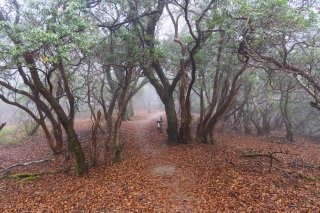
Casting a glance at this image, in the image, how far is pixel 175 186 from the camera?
7.11m

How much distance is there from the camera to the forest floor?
594cm

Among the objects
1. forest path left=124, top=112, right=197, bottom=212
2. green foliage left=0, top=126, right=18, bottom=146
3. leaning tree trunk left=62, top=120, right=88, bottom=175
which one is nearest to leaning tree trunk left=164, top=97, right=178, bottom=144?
forest path left=124, top=112, right=197, bottom=212

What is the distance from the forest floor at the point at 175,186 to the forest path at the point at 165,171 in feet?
0.08

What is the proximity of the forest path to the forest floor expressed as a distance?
0.03 metres

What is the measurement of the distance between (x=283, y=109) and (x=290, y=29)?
10631 mm

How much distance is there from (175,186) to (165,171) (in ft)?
4.15

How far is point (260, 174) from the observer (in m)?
7.52

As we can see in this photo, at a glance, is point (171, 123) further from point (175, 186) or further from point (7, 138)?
point (7, 138)

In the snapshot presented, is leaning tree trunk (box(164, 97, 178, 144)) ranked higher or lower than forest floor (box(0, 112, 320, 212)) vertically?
higher

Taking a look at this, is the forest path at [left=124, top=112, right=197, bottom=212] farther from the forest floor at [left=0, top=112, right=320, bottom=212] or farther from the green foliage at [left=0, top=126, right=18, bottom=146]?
the green foliage at [left=0, top=126, right=18, bottom=146]

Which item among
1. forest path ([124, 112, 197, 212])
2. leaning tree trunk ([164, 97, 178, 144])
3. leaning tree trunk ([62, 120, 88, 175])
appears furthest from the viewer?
leaning tree trunk ([164, 97, 178, 144])

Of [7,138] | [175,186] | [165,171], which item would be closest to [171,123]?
[165,171]

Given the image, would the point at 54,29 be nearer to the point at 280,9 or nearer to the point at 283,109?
the point at 280,9

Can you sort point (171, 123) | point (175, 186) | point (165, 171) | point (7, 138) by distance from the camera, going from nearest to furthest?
point (175, 186), point (165, 171), point (171, 123), point (7, 138)
